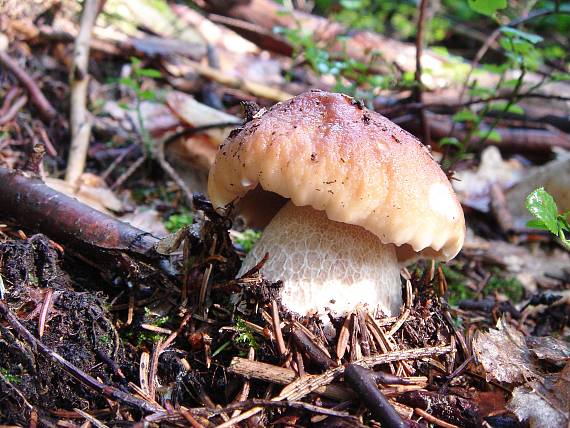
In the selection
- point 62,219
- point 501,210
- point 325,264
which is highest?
point 325,264

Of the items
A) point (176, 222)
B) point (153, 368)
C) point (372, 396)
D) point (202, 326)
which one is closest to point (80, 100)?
point (176, 222)

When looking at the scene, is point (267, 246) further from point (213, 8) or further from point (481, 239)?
point (213, 8)

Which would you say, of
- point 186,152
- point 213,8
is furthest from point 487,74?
point 186,152

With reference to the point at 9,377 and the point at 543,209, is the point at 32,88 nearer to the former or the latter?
the point at 9,377

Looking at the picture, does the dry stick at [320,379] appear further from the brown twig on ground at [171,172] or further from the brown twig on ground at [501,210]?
the brown twig on ground at [501,210]

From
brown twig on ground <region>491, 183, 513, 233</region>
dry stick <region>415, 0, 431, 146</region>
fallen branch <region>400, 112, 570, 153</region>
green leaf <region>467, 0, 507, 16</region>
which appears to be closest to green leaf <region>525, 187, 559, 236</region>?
dry stick <region>415, 0, 431, 146</region>

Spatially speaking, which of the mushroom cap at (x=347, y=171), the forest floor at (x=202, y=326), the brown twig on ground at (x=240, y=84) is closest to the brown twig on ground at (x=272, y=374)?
the forest floor at (x=202, y=326)

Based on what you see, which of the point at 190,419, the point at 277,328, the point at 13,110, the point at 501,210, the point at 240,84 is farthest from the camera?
the point at 240,84
